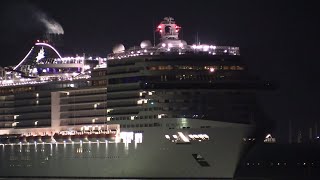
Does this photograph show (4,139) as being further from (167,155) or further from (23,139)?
(167,155)

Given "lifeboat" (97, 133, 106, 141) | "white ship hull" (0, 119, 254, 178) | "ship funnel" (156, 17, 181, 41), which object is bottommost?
"white ship hull" (0, 119, 254, 178)

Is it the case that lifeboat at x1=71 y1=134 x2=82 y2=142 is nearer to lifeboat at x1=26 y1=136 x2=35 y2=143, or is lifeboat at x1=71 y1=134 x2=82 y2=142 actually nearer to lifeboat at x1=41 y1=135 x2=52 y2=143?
lifeboat at x1=41 y1=135 x2=52 y2=143

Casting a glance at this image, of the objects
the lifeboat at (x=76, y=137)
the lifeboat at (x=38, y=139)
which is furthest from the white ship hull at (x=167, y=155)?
the lifeboat at (x=38, y=139)

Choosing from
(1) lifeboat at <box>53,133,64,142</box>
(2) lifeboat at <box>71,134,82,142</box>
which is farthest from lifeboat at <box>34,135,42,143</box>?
(2) lifeboat at <box>71,134,82,142</box>

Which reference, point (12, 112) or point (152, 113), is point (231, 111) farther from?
point (12, 112)

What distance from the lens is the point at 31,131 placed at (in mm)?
123250

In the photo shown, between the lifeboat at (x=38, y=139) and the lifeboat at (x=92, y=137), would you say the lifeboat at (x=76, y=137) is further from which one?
the lifeboat at (x=38, y=139)

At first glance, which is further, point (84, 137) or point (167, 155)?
point (84, 137)

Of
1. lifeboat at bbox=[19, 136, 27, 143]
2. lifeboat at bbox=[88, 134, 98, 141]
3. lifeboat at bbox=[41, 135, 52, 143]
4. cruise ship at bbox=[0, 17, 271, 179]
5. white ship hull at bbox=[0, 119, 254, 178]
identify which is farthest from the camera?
lifeboat at bbox=[19, 136, 27, 143]

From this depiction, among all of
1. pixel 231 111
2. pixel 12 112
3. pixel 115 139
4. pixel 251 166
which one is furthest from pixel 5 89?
pixel 251 166

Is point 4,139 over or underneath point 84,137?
over

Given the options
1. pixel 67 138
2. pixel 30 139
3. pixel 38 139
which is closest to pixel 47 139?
pixel 38 139

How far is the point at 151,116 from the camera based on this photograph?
10994 cm

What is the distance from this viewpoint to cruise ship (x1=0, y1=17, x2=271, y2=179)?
108 metres
